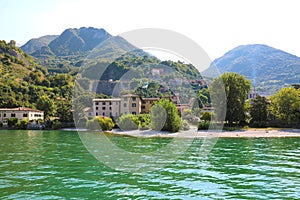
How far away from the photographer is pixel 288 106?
168 ft

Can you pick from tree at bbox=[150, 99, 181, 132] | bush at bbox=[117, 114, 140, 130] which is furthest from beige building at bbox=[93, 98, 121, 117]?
tree at bbox=[150, 99, 181, 132]

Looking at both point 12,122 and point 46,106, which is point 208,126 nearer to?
point 12,122

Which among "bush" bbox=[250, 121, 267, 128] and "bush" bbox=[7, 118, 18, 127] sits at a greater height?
"bush" bbox=[7, 118, 18, 127]

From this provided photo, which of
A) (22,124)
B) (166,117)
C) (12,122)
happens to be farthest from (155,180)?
(12,122)

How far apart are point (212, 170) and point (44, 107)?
64008 mm

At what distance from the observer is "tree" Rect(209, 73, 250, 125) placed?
170 feet

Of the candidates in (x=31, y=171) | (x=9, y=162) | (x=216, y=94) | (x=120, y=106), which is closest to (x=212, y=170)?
(x=31, y=171)

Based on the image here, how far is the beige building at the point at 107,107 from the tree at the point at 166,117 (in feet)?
68.8

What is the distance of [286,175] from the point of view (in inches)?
597

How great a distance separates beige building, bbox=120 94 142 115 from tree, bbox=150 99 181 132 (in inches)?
651

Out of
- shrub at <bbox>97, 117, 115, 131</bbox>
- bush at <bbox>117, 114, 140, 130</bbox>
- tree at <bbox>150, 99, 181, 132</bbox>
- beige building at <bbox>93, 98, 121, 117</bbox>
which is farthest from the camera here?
beige building at <bbox>93, 98, 121, 117</bbox>

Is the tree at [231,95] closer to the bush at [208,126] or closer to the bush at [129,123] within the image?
the bush at [208,126]

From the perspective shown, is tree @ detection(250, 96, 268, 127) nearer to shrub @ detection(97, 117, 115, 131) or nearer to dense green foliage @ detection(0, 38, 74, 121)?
shrub @ detection(97, 117, 115, 131)

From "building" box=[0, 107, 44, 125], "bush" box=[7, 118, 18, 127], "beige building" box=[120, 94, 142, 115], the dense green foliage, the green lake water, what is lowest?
the green lake water
